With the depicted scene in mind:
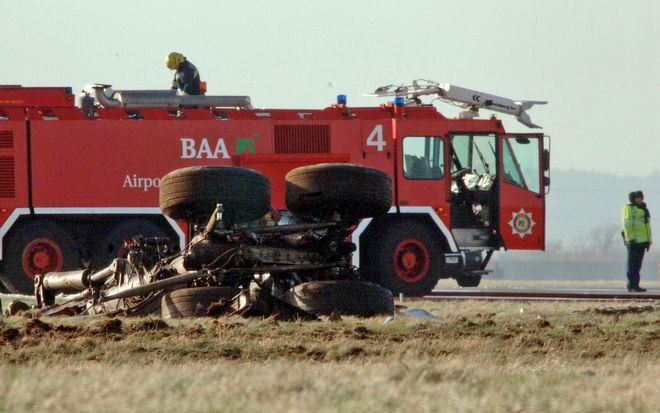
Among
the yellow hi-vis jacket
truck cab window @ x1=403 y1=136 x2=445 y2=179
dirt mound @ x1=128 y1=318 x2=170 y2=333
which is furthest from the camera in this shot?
the yellow hi-vis jacket

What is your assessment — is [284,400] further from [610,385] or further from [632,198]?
[632,198]

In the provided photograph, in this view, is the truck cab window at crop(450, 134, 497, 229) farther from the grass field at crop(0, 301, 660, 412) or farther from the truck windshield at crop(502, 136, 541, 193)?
the grass field at crop(0, 301, 660, 412)

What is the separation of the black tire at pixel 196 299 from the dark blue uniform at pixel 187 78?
35.1ft

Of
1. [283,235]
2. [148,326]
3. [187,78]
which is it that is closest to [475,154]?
[187,78]

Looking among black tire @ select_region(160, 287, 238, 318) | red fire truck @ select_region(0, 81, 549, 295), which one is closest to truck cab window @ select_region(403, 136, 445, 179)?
red fire truck @ select_region(0, 81, 549, 295)

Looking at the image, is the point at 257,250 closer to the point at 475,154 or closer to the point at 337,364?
the point at 337,364

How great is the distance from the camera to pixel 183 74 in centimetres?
2361

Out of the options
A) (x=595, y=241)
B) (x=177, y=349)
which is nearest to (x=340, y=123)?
(x=177, y=349)

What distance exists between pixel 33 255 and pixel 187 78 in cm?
364

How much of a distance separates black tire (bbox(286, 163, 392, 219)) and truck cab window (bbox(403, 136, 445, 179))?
29.7ft

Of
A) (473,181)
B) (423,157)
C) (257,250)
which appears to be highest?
(423,157)

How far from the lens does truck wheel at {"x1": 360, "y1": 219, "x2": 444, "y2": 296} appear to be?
22.4 metres

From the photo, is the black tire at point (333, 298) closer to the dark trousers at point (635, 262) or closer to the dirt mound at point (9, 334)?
the dirt mound at point (9, 334)

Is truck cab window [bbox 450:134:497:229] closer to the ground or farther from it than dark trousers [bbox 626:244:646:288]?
farther from it
